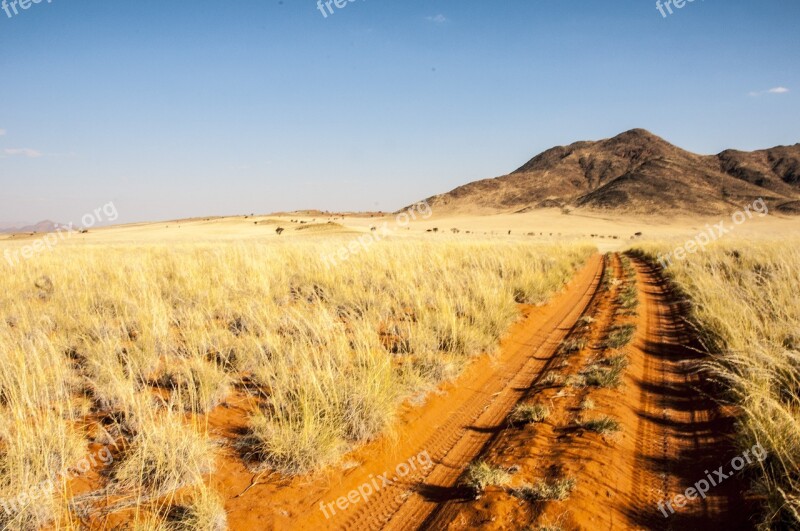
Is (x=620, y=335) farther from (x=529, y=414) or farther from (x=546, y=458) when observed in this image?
(x=546, y=458)

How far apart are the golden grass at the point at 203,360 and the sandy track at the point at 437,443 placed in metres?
0.24

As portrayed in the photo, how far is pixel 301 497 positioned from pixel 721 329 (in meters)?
6.25

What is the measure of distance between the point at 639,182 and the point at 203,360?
101 metres

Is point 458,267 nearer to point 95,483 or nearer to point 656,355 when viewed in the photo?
point 656,355

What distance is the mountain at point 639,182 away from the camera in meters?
79.3

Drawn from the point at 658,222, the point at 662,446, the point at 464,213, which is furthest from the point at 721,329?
the point at 464,213

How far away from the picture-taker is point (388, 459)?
12.3ft

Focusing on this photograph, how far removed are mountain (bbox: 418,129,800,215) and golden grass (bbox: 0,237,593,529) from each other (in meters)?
83.6

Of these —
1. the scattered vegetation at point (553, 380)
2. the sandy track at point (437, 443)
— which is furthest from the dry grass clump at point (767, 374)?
the sandy track at point (437, 443)

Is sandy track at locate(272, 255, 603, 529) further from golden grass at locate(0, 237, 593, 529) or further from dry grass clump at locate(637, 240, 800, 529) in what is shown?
dry grass clump at locate(637, 240, 800, 529)

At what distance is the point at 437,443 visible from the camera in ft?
13.2

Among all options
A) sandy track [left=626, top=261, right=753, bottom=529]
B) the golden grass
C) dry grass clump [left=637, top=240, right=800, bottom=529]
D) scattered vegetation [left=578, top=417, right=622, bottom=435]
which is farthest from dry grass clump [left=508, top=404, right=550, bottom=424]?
dry grass clump [left=637, top=240, right=800, bottom=529]

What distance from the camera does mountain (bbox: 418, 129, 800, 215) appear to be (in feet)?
260

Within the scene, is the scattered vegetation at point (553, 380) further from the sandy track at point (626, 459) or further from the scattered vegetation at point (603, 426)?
the scattered vegetation at point (603, 426)
